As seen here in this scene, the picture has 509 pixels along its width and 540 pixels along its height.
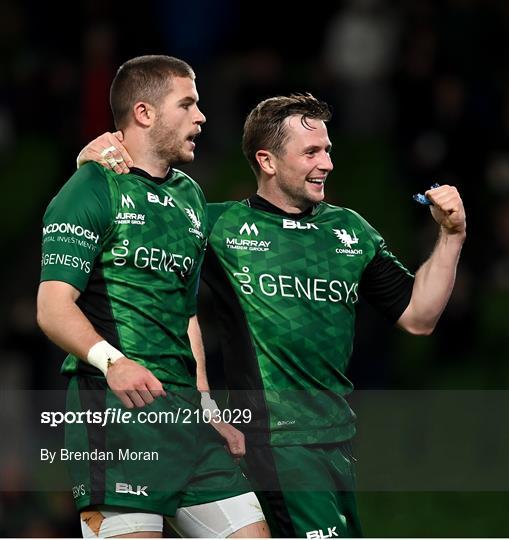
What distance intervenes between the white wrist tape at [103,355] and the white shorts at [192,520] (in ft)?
2.12

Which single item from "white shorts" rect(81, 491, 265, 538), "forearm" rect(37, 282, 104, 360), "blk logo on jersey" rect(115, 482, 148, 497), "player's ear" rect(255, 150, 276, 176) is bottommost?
"white shorts" rect(81, 491, 265, 538)

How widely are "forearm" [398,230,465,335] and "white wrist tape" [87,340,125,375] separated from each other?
1.58 metres

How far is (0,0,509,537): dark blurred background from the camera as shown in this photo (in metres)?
11.2

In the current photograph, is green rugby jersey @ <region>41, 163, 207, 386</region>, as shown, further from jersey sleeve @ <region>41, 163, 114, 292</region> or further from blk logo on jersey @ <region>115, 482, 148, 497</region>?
blk logo on jersey @ <region>115, 482, 148, 497</region>

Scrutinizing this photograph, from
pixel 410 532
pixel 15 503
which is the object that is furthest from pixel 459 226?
pixel 15 503

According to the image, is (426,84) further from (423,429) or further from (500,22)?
(423,429)

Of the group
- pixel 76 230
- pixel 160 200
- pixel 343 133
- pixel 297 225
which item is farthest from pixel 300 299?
pixel 343 133

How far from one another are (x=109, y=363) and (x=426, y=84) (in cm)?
775

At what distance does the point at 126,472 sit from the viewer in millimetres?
6039

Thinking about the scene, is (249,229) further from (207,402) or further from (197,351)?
(207,402)

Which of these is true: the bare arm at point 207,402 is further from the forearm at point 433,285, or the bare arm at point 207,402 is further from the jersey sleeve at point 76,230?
the forearm at point 433,285

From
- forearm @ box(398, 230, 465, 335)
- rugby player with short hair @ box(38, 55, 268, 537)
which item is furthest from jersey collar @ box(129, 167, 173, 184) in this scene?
forearm @ box(398, 230, 465, 335)

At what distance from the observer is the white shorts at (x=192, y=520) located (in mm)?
6012

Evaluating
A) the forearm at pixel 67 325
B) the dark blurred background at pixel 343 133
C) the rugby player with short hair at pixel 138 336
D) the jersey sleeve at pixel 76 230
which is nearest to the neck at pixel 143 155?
the rugby player with short hair at pixel 138 336
